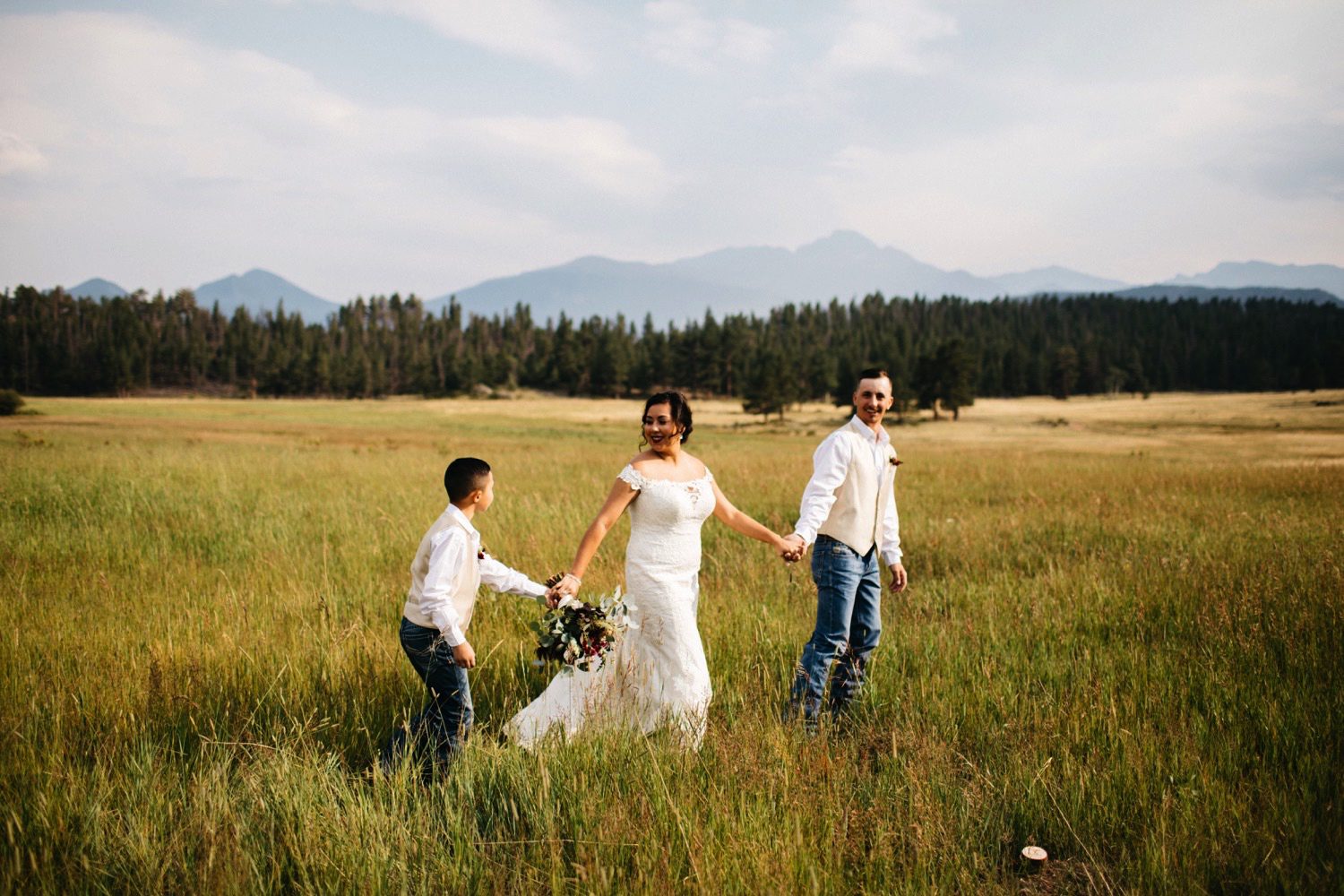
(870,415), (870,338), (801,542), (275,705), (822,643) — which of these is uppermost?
(870,338)

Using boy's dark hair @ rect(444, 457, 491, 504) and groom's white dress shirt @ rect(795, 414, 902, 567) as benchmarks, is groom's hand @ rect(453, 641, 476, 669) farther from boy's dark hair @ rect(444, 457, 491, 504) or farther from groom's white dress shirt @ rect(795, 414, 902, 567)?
groom's white dress shirt @ rect(795, 414, 902, 567)

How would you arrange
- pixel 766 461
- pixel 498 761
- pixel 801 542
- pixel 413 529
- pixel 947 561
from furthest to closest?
pixel 766 461
pixel 413 529
pixel 947 561
pixel 801 542
pixel 498 761

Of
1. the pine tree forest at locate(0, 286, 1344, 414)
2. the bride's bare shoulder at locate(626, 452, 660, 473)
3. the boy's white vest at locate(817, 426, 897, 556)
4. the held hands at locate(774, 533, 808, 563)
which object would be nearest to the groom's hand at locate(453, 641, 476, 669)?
the bride's bare shoulder at locate(626, 452, 660, 473)

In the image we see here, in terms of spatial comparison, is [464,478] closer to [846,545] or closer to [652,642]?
[652,642]

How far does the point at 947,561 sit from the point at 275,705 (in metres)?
7.37

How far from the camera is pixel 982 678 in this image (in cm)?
499

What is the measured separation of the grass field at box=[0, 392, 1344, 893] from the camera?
2.96 meters

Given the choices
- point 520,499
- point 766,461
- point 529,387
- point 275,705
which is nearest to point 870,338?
point 529,387

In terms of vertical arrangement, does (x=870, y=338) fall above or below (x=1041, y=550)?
above

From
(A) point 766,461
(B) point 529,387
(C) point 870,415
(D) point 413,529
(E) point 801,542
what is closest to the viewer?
(E) point 801,542

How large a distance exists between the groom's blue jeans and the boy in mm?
1933

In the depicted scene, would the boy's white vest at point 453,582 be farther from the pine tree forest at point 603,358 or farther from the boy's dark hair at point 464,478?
the pine tree forest at point 603,358

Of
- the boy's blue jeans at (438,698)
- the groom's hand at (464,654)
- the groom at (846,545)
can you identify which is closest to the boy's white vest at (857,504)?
the groom at (846,545)

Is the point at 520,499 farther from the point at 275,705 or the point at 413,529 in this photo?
the point at 275,705
